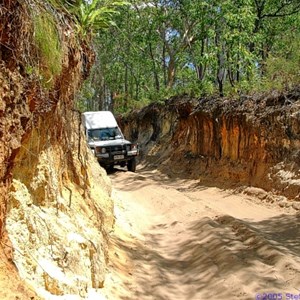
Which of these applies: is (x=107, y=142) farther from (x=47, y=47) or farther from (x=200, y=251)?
(x=47, y=47)

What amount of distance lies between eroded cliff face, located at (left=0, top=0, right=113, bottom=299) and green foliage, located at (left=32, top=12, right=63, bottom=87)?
0.09 feet

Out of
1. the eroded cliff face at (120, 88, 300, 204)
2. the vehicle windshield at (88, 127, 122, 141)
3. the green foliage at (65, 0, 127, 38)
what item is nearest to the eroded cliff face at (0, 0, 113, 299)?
the green foliage at (65, 0, 127, 38)

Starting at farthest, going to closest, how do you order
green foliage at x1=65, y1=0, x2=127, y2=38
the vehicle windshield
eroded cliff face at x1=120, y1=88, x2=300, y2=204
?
the vehicle windshield < eroded cliff face at x1=120, y1=88, x2=300, y2=204 < green foliage at x1=65, y1=0, x2=127, y2=38

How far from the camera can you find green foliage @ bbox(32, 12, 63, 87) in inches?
153

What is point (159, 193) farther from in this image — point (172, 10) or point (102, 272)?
point (172, 10)

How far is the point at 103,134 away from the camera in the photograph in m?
17.2

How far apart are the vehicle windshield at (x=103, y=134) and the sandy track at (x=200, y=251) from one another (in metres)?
6.28

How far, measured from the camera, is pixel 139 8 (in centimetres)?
2528

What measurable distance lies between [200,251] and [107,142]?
34.3 ft

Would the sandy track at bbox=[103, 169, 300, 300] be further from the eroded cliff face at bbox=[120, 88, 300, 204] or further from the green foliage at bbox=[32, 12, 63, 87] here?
the green foliage at bbox=[32, 12, 63, 87]

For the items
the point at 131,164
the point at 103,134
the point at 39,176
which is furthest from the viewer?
the point at 131,164

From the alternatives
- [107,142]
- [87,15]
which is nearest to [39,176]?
[87,15]

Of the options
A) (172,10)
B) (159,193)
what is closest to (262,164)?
(159,193)

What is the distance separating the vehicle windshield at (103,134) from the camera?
16984mm
